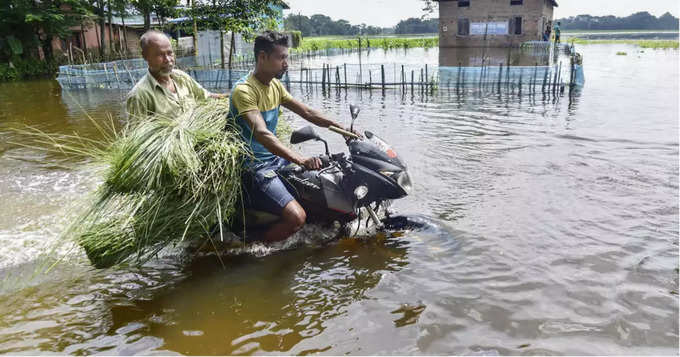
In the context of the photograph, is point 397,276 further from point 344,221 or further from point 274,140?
point 274,140

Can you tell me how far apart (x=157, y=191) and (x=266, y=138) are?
2.86 ft

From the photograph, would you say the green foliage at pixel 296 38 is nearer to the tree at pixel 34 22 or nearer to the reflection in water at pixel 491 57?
the reflection in water at pixel 491 57

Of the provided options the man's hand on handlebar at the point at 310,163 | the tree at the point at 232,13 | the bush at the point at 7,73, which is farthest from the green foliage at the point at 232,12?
the man's hand on handlebar at the point at 310,163

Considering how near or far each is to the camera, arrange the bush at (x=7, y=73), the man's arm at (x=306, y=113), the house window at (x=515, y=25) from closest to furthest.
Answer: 1. the man's arm at (x=306, y=113)
2. the bush at (x=7, y=73)
3. the house window at (x=515, y=25)

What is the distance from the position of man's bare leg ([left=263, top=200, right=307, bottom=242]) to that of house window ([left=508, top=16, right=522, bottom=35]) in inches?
1509

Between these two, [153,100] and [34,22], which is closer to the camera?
[153,100]

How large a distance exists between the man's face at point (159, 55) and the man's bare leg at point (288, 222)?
164cm

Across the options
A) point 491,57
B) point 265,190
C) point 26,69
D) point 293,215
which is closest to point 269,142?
point 265,190

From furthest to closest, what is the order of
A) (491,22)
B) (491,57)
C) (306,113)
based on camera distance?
(491,22), (491,57), (306,113)

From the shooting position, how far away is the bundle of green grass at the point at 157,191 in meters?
3.31

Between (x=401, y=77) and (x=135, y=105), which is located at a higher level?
(x=401, y=77)

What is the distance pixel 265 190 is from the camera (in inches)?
145

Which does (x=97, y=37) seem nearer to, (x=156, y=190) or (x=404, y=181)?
(x=156, y=190)

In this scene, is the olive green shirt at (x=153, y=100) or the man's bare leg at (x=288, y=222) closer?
the man's bare leg at (x=288, y=222)
